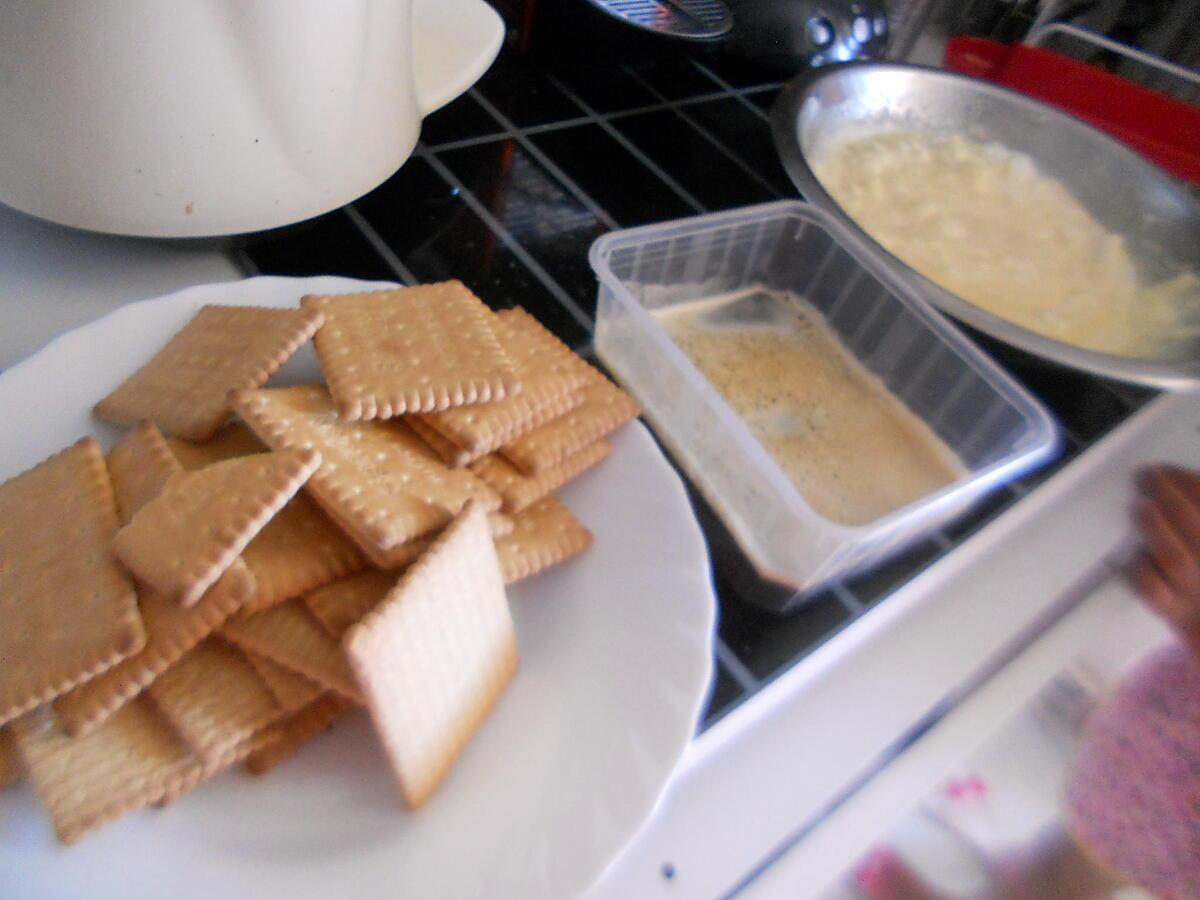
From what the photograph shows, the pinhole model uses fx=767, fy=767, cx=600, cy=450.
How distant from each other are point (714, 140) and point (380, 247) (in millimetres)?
421

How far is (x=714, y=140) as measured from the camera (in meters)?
0.85

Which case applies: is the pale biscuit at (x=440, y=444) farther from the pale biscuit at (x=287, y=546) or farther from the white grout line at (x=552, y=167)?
the white grout line at (x=552, y=167)

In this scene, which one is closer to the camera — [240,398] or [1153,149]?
[240,398]

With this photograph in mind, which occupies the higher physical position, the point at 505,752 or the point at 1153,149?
the point at 1153,149

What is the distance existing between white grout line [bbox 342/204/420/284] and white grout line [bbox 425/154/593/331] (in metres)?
0.09

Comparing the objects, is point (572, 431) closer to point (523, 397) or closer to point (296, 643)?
point (523, 397)

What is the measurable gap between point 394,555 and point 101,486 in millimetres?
151

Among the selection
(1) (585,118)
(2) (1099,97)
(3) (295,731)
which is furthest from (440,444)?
(2) (1099,97)

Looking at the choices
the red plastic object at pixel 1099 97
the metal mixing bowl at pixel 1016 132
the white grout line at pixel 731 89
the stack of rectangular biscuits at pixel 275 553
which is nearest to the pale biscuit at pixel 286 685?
the stack of rectangular biscuits at pixel 275 553

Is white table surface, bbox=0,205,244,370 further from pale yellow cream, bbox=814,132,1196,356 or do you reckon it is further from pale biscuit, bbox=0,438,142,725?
pale yellow cream, bbox=814,132,1196,356

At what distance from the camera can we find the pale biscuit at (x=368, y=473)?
14.6 inches

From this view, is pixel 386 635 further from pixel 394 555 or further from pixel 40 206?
pixel 40 206

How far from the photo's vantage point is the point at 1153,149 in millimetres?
934

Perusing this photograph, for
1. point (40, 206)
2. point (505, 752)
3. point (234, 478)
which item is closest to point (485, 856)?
point (505, 752)
